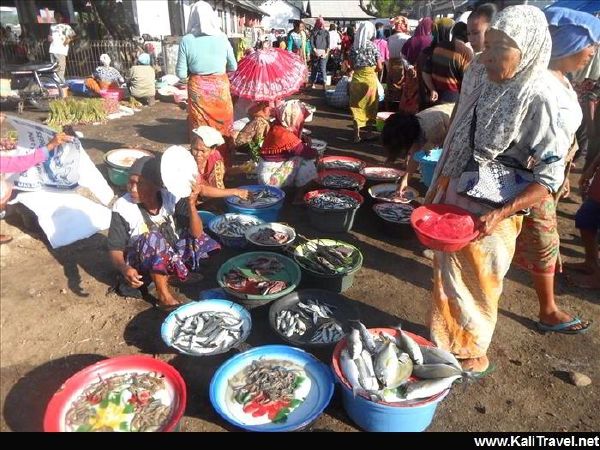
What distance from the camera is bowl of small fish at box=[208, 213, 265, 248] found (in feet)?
14.8

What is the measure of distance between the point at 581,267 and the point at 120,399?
450cm

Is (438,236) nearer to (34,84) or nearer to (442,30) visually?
(442,30)

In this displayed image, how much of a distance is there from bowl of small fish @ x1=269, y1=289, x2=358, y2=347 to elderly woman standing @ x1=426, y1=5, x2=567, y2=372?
2.57 ft

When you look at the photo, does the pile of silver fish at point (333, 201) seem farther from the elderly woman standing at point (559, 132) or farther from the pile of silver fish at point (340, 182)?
the elderly woman standing at point (559, 132)

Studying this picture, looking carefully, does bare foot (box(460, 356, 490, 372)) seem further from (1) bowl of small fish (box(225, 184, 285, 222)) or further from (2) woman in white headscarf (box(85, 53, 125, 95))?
(2) woman in white headscarf (box(85, 53, 125, 95))

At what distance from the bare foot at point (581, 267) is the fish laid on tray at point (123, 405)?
4.20m

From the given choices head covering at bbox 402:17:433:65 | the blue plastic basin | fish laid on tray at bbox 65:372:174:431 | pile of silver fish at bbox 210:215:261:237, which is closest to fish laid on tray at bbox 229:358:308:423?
fish laid on tray at bbox 65:372:174:431

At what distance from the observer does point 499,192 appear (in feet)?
8.18

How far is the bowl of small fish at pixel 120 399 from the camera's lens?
224 cm

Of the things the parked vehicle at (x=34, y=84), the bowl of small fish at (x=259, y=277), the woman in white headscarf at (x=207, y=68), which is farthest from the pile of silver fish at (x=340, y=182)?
the parked vehicle at (x=34, y=84)

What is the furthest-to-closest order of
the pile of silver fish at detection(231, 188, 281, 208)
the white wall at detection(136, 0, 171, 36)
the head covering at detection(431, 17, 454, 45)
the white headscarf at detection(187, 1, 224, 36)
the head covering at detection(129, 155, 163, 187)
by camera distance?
the white wall at detection(136, 0, 171, 36) → the head covering at detection(431, 17, 454, 45) → the white headscarf at detection(187, 1, 224, 36) → the pile of silver fish at detection(231, 188, 281, 208) → the head covering at detection(129, 155, 163, 187)

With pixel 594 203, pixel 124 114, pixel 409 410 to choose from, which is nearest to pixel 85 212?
pixel 409 410

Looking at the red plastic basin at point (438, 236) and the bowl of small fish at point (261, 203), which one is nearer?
the red plastic basin at point (438, 236)
